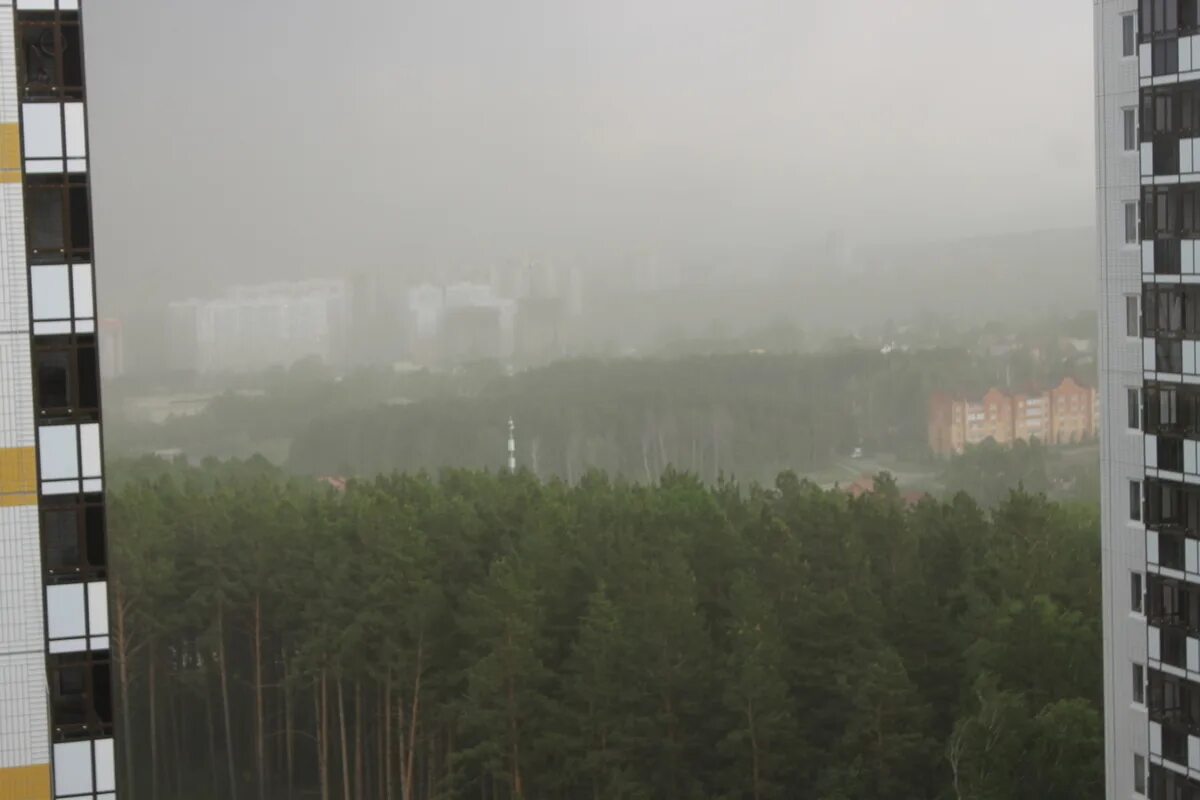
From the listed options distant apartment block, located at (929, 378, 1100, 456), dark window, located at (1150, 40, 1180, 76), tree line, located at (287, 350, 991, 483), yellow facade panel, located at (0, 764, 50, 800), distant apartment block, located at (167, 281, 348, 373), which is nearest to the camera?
yellow facade panel, located at (0, 764, 50, 800)

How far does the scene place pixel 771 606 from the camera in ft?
34.5

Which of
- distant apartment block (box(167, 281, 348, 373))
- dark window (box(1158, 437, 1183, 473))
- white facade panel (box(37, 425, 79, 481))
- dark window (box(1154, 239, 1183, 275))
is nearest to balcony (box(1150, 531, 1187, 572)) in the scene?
dark window (box(1158, 437, 1183, 473))

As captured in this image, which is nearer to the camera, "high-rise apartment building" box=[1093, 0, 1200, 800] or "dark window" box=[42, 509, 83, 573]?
"dark window" box=[42, 509, 83, 573]

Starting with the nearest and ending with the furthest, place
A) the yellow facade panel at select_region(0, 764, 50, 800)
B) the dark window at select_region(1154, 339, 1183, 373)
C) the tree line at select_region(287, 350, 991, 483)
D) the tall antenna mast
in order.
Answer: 1. the yellow facade panel at select_region(0, 764, 50, 800)
2. the dark window at select_region(1154, 339, 1183, 373)
3. the tree line at select_region(287, 350, 991, 483)
4. the tall antenna mast

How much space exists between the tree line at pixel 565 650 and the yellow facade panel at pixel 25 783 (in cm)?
496

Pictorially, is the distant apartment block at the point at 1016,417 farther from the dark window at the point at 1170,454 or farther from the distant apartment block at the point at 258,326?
the dark window at the point at 1170,454

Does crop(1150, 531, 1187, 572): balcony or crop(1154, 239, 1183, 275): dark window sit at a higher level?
crop(1154, 239, 1183, 275): dark window

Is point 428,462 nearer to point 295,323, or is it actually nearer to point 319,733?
point 295,323

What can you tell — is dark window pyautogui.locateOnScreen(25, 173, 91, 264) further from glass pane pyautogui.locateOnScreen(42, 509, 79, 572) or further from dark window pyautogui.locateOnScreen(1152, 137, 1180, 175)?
dark window pyautogui.locateOnScreen(1152, 137, 1180, 175)

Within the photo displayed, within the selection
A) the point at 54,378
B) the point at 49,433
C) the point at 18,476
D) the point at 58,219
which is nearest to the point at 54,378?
the point at 54,378

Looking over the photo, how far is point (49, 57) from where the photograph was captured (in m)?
5.14

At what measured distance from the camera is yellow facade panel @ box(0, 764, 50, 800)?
5.10 metres

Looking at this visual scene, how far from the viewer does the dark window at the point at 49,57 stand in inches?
202

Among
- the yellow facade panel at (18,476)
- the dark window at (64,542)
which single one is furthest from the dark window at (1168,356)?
the yellow facade panel at (18,476)
